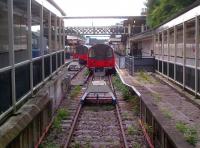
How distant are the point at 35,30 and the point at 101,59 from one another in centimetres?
2265

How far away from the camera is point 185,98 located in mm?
16219

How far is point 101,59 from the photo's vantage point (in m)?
34.8

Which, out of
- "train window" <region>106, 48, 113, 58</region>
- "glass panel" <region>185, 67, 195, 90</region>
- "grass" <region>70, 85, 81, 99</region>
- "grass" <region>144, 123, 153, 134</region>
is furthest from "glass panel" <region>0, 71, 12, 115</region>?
"train window" <region>106, 48, 113, 58</region>

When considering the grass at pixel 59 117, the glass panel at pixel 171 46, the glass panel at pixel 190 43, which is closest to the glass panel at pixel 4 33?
the grass at pixel 59 117

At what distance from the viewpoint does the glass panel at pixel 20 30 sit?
9.38 m

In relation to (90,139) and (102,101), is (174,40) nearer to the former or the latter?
(102,101)

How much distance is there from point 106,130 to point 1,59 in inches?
204

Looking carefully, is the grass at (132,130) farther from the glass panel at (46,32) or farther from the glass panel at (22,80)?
the glass panel at (46,32)

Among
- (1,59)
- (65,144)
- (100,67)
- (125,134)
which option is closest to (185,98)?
(125,134)

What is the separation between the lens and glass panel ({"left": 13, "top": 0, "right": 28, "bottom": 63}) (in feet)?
30.8

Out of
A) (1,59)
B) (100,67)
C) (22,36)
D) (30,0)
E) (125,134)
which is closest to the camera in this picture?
(1,59)

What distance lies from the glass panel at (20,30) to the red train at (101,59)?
23.9 metres

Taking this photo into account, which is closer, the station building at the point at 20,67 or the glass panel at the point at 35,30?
the station building at the point at 20,67

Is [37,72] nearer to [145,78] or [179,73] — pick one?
[179,73]
